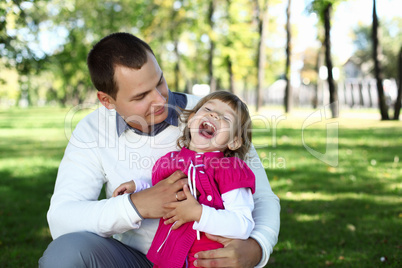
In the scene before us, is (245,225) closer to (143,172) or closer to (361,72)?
(143,172)

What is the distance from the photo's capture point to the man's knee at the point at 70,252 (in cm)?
199

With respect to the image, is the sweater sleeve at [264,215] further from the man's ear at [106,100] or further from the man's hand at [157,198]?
the man's ear at [106,100]

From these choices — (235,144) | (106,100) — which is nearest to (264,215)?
(235,144)

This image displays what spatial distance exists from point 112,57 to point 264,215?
1.37 metres

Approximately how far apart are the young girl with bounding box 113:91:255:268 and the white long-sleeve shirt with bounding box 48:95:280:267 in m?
0.13

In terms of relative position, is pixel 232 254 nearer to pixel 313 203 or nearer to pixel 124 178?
pixel 124 178

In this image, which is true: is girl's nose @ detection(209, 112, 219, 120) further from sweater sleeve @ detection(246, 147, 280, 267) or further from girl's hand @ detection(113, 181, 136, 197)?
girl's hand @ detection(113, 181, 136, 197)

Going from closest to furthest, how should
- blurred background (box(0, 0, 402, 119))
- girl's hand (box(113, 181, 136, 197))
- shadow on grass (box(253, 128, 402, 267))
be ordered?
girl's hand (box(113, 181, 136, 197))
shadow on grass (box(253, 128, 402, 267))
blurred background (box(0, 0, 402, 119))

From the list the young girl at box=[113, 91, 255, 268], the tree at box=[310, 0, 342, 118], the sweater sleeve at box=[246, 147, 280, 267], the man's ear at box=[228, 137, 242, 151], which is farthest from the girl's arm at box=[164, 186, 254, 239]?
the tree at box=[310, 0, 342, 118]

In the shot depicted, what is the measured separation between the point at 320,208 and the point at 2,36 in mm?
5587

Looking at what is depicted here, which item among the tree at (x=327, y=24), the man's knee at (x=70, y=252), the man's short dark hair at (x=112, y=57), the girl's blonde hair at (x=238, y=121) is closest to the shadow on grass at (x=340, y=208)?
the girl's blonde hair at (x=238, y=121)

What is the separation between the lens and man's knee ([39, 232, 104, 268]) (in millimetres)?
1993

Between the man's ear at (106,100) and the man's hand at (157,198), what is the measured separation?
808 mm

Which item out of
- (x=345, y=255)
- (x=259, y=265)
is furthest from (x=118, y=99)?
(x=345, y=255)
